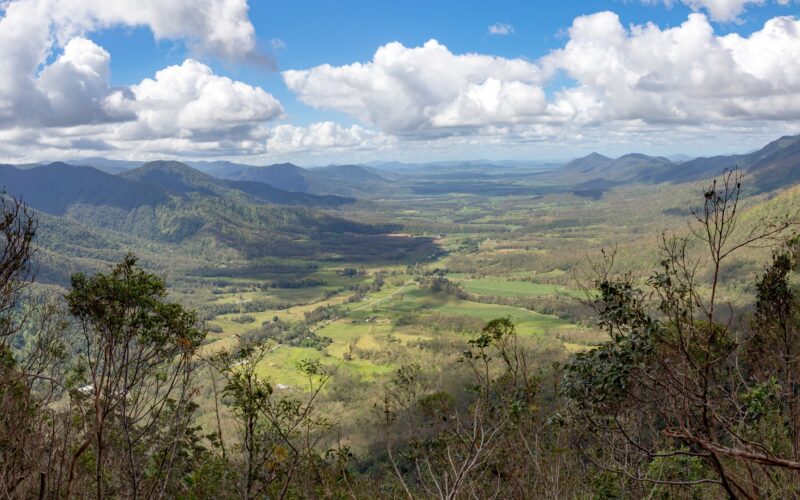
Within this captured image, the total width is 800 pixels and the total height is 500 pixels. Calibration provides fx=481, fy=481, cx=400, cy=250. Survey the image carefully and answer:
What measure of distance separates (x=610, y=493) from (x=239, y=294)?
14079cm

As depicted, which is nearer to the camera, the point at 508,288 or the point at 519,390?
the point at 519,390

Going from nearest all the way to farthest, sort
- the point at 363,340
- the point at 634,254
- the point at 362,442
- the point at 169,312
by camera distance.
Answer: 1. the point at 169,312
2. the point at 362,442
3. the point at 363,340
4. the point at 634,254

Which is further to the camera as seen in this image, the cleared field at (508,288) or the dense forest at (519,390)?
the cleared field at (508,288)

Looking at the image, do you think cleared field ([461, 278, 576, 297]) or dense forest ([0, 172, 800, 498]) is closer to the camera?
dense forest ([0, 172, 800, 498])

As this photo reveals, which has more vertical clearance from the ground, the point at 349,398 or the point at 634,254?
the point at 634,254

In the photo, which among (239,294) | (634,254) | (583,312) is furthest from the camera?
(239,294)

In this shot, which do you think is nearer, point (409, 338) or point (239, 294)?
point (409, 338)

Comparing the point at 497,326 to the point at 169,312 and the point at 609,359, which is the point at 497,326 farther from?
the point at 169,312

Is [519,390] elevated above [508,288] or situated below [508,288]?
above

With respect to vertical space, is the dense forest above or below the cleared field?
above

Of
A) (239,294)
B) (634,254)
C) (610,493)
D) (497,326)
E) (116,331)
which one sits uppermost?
(116,331)

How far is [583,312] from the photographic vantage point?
101062mm

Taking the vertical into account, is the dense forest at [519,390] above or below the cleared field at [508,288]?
above

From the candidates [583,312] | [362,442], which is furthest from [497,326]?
[583,312]
